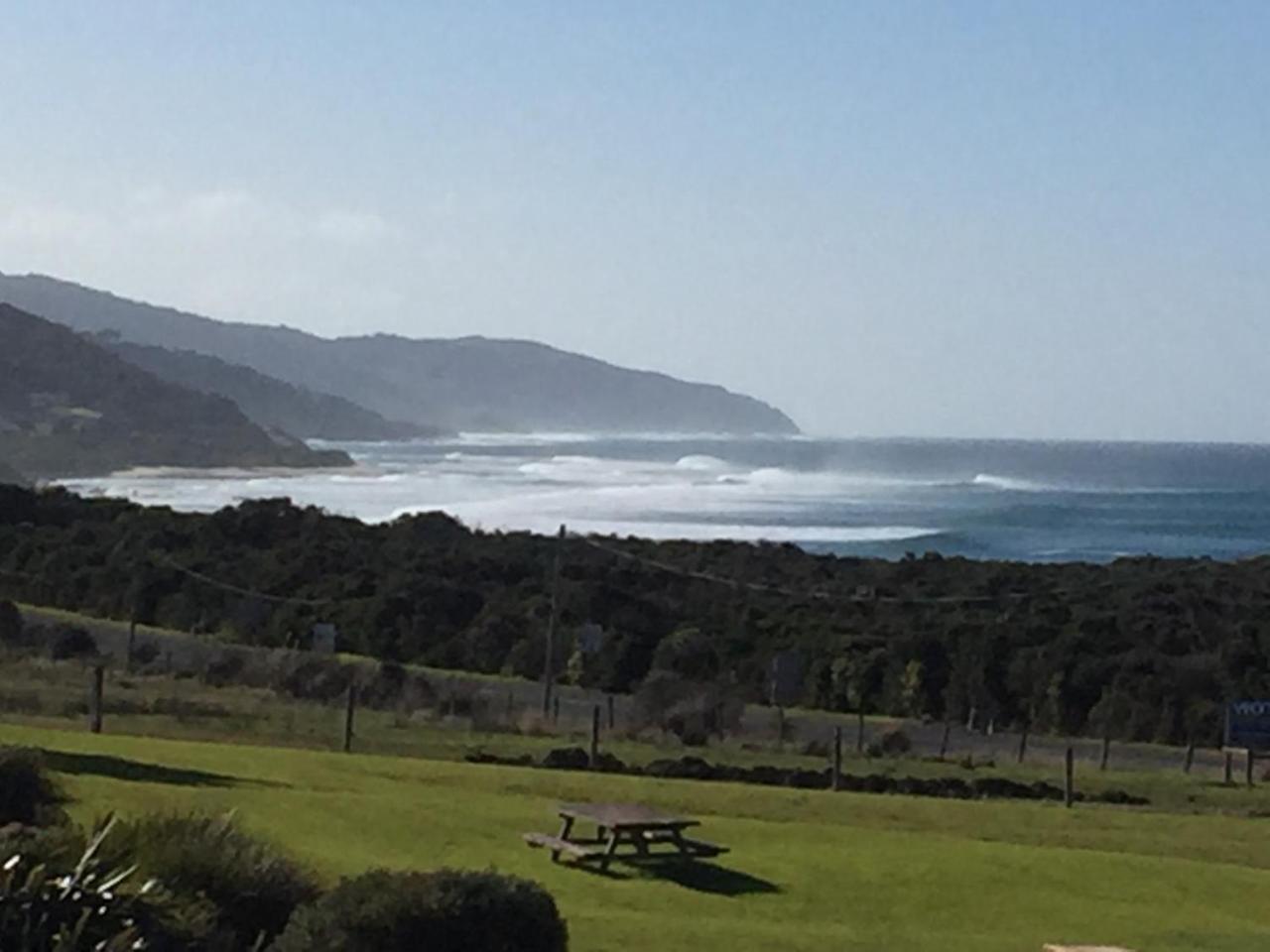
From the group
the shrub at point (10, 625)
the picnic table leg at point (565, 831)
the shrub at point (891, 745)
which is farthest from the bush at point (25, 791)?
the shrub at point (10, 625)

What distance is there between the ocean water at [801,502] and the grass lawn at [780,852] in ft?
206

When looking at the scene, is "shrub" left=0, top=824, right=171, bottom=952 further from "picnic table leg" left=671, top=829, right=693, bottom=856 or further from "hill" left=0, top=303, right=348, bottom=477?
"hill" left=0, top=303, right=348, bottom=477

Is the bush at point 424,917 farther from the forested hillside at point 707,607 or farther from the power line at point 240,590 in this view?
the power line at point 240,590

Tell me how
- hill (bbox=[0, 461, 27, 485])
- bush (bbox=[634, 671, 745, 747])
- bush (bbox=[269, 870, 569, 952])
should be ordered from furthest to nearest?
hill (bbox=[0, 461, 27, 485]) < bush (bbox=[634, 671, 745, 747]) < bush (bbox=[269, 870, 569, 952])

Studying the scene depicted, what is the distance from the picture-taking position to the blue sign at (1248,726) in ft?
70.5

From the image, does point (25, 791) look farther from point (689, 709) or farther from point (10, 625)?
point (10, 625)

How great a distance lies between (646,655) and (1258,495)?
10039 centimetres

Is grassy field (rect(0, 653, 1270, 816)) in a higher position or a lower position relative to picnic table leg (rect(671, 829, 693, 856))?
lower

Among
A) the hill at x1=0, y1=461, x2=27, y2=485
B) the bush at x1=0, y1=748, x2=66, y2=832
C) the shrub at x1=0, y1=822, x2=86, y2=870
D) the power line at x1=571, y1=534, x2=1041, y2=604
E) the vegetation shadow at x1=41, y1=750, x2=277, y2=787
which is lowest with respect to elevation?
the vegetation shadow at x1=41, y1=750, x2=277, y2=787

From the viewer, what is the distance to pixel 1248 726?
851 inches

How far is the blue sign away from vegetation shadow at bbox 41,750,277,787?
10478 mm

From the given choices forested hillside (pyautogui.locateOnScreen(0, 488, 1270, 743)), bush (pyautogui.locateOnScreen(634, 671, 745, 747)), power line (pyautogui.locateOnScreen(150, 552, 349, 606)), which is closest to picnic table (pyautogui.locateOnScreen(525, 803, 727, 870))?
bush (pyautogui.locateOnScreen(634, 671, 745, 747))

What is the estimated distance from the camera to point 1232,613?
4816cm

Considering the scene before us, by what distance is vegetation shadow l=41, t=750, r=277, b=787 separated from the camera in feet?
50.3
